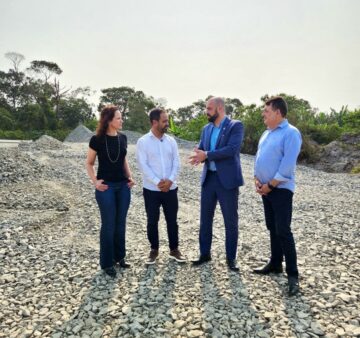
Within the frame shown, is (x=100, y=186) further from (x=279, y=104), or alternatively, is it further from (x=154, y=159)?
(x=279, y=104)

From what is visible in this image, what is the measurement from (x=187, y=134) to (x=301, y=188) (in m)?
16.7

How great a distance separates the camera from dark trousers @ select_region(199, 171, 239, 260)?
13.4ft

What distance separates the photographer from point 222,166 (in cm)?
404

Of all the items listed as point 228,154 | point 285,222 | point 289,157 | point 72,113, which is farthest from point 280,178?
point 72,113

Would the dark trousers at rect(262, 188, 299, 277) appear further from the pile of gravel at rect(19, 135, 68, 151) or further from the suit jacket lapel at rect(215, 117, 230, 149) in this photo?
the pile of gravel at rect(19, 135, 68, 151)

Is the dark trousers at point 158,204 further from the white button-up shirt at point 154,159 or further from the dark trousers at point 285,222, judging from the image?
the dark trousers at point 285,222

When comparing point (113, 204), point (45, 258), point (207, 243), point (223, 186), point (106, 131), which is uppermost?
point (106, 131)

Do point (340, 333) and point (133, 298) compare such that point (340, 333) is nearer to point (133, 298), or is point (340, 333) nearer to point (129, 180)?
point (133, 298)

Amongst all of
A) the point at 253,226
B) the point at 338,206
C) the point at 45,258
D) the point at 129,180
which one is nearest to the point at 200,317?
the point at 129,180

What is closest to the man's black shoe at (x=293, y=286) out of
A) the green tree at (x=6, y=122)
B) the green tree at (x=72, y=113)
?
the green tree at (x=6, y=122)

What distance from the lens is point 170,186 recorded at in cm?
421

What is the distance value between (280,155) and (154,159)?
1550 mm

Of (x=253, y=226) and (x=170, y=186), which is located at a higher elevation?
(x=170, y=186)

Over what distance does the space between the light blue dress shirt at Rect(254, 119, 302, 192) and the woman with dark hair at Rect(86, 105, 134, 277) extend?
162 centimetres
